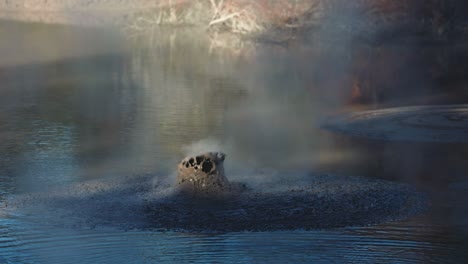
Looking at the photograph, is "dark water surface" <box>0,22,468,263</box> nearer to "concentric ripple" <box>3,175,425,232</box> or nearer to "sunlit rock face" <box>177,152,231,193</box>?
"concentric ripple" <box>3,175,425,232</box>

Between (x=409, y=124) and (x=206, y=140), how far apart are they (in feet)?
15.8

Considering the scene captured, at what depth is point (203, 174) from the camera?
15.6 metres

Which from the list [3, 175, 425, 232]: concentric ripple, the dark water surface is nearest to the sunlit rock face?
[3, 175, 425, 232]: concentric ripple

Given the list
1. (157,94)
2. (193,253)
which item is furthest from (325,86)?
(193,253)

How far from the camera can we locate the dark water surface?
12.8 m

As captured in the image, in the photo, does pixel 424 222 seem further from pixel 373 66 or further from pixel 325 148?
pixel 373 66

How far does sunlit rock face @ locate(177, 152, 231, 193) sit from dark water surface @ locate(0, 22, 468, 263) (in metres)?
1.09

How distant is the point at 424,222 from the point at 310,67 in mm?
24002

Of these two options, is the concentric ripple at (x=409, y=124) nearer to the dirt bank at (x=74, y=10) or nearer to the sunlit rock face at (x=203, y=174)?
the sunlit rock face at (x=203, y=174)

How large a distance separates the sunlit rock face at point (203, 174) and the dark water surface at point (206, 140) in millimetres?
1088

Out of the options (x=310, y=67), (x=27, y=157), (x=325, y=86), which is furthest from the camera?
(x=310, y=67)

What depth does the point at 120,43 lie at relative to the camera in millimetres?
50531

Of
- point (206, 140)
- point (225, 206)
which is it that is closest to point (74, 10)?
point (206, 140)

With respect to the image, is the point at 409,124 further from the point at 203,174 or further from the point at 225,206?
the point at 225,206
